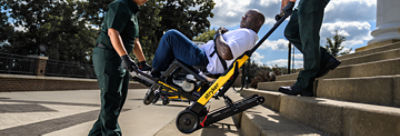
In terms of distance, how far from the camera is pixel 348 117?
4.64 ft

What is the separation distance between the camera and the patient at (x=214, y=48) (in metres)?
2.07

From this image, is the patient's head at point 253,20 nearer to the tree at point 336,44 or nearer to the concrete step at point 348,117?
Answer: the concrete step at point 348,117

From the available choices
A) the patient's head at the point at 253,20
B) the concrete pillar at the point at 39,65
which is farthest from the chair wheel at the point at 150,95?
the concrete pillar at the point at 39,65

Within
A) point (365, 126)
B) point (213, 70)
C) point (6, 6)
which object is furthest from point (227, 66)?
point (6, 6)

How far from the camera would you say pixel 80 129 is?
10.00ft

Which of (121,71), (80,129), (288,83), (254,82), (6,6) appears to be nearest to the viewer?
(121,71)

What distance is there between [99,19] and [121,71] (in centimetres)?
1929

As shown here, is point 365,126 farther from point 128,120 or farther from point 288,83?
point 128,120

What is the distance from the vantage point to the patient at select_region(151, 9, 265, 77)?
207 centimetres

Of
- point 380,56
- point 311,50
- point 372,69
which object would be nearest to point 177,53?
point 311,50

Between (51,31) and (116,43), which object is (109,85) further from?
(51,31)

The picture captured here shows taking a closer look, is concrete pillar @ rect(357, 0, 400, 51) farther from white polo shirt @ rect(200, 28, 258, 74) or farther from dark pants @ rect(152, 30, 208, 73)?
dark pants @ rect(152, 30, 208, 73)

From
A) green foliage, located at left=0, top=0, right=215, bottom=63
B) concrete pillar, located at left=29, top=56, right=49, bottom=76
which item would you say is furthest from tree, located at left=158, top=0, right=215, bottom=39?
concrete pillar, located at left=29, top=56, right=49, bottom=76

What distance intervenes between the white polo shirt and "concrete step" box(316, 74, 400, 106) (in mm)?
936
